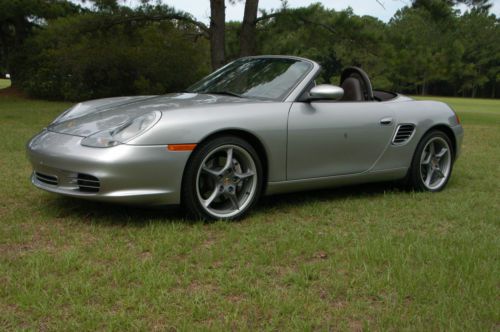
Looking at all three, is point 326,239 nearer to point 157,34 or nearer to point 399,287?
point 399,287

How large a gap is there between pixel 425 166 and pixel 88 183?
336 cm

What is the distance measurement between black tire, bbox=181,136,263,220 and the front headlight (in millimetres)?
373

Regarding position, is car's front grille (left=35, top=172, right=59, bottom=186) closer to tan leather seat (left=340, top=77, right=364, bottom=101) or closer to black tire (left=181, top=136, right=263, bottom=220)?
black tire (left=181, top=136, right=263, bottom=220)

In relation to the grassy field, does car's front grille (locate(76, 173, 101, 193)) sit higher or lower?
higher

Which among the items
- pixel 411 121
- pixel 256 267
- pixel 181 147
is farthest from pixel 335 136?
pixel 256 267

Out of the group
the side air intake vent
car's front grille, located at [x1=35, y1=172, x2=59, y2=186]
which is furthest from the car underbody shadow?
car's front grille, located at [x1=35, y1=172, x2=59, y2=186]

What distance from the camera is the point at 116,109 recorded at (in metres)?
4.43

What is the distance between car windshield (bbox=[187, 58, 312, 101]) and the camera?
467 cm

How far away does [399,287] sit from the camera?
115 inches

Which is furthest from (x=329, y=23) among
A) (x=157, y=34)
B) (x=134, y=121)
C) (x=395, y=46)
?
(x=134, y=121)

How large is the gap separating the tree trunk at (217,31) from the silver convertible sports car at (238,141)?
9188 mm

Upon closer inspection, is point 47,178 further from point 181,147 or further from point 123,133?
point 181,147

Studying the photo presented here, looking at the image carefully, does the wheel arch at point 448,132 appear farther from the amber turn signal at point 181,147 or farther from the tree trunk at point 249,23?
the tree trunk at point 249,23

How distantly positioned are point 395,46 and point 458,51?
5872cm
